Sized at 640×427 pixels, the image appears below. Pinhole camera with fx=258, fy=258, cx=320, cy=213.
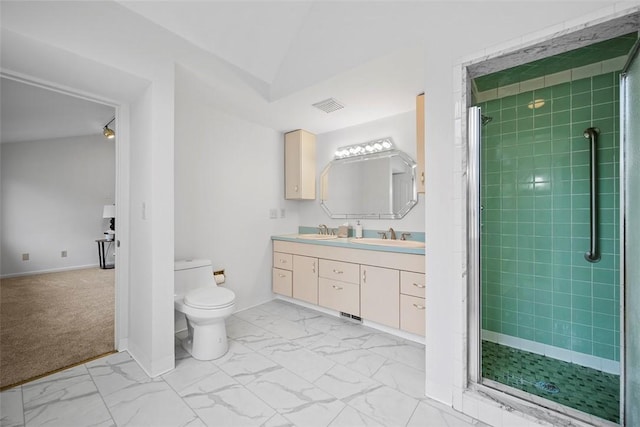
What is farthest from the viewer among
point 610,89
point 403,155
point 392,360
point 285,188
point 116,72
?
point 285,188

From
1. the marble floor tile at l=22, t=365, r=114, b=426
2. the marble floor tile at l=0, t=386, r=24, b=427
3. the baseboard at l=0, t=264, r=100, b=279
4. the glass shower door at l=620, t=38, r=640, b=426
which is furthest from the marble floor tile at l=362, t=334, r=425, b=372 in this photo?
the baseboard at l=0, t=264, r=100, b=279

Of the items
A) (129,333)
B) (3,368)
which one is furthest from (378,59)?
(3,368)

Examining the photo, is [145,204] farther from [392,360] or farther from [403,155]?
[403,155]

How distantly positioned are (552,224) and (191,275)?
301cm

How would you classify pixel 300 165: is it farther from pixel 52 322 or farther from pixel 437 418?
pixel 52 322

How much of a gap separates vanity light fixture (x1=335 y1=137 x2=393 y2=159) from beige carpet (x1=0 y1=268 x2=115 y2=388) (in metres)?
2.97

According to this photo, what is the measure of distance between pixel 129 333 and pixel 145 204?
3.67ft

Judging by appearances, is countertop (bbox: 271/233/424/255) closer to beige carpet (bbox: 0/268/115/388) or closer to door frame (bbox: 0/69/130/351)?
door frame (bbox: 0/69/130/351)

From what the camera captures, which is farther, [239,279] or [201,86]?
[239,279]

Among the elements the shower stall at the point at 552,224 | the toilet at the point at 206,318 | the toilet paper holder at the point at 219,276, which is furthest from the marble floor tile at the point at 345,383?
the toilet paper holder at the point at 219,276

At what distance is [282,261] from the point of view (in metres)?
3.21

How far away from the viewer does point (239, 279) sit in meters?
2.97

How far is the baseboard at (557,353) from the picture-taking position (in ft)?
5.84

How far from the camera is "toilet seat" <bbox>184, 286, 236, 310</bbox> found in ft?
6.27
